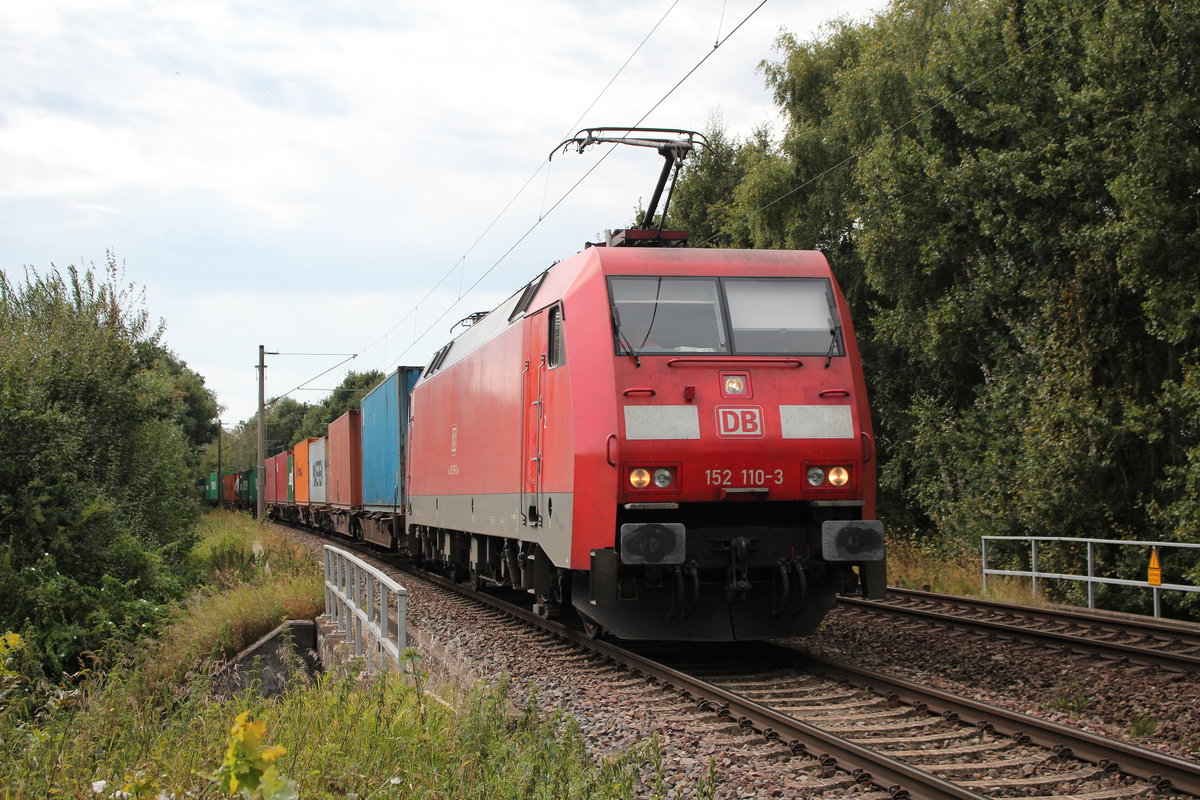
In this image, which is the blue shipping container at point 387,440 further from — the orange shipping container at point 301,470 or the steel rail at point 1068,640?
the orange shipping container at point 301,470

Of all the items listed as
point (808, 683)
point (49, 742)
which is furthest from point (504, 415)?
point (49, 742)

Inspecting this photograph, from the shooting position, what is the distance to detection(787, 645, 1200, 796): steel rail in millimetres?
5348

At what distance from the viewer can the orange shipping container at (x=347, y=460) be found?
25.6 m

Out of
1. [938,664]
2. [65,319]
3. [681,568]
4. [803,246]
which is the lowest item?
[938,664]

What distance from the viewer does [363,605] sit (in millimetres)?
9820

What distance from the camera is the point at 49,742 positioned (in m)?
6.05

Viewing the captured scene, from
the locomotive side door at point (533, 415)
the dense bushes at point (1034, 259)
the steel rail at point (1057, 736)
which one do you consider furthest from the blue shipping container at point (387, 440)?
the steel rail at point (1057, 736)

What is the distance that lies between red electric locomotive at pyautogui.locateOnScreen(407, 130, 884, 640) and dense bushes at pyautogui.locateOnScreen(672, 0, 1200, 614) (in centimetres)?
770

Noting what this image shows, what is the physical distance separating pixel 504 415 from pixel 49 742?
579cm

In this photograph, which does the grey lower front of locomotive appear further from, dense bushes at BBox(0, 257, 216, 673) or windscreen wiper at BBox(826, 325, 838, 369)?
dense bushes at BBox(0, 257, 216, 673)

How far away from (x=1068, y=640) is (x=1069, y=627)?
1462mm

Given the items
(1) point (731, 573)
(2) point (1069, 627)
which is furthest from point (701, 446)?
(2) point (1069, 627)

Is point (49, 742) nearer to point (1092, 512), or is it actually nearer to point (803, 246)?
point (1092, 512)

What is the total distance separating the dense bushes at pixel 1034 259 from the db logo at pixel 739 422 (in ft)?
27.5
